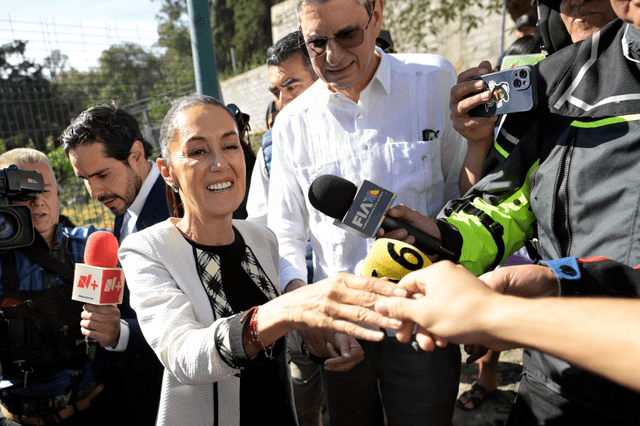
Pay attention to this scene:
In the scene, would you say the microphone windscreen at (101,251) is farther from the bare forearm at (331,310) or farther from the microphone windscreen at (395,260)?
the microphone windscreen at (395,260)

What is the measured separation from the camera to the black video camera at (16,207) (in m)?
2.41

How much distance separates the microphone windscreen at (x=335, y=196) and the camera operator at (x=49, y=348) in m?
1.17

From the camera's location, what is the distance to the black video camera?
2.41 metres

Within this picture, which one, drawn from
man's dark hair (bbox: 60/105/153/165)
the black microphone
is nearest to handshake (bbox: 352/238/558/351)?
the black microphone

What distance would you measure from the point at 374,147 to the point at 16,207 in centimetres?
179

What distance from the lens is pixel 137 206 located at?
2941mm

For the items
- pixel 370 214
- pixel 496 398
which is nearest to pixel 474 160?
pixel 370 214

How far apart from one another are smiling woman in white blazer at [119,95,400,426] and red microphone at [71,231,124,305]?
0.91 ft

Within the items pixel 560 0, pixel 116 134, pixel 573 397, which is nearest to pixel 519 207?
pixel 573 397

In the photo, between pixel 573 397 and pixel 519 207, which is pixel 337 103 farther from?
pixel 573 397

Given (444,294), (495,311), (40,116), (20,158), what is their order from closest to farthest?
(495,311), (444,294), (20,158), (40,116)

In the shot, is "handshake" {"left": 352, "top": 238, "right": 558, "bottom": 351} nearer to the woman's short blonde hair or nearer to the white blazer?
the white blazer

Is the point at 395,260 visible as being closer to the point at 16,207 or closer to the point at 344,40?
the point at 344,40

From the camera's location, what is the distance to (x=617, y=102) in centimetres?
145
